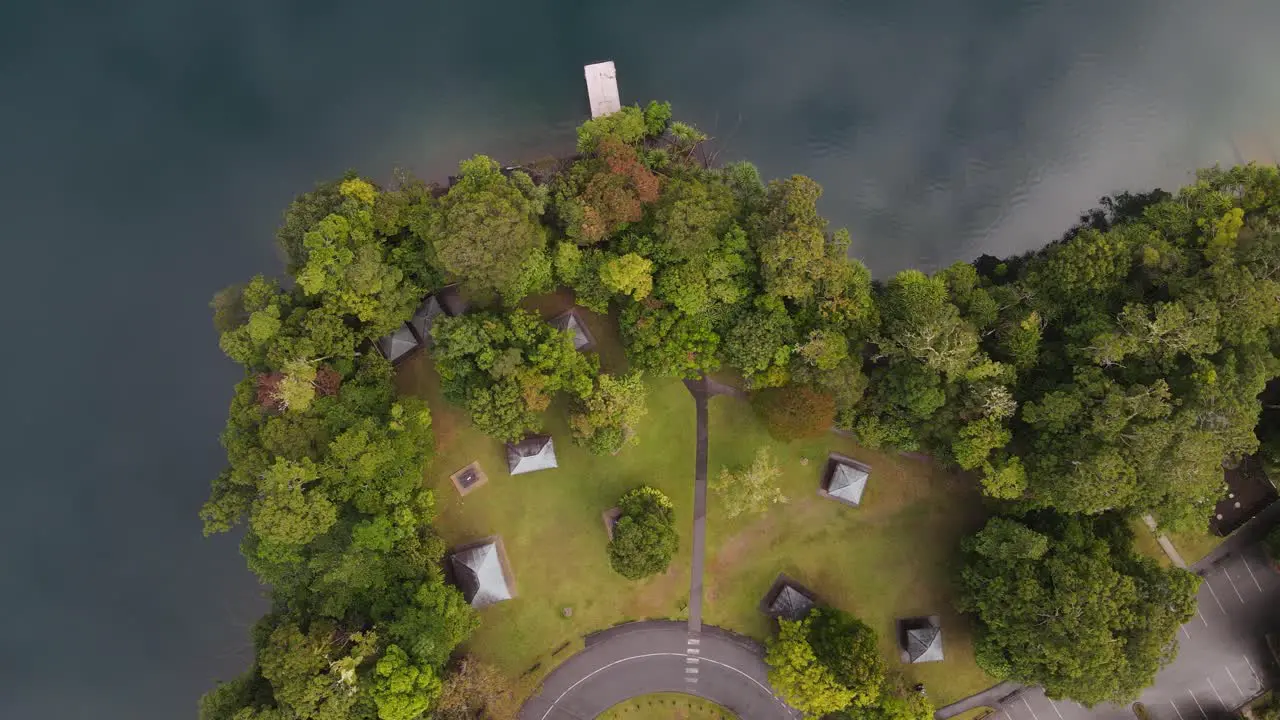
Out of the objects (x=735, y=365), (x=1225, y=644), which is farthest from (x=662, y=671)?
(x=1225, y=644)

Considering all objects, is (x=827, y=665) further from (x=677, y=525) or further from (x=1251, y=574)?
(x=1251, y=574)

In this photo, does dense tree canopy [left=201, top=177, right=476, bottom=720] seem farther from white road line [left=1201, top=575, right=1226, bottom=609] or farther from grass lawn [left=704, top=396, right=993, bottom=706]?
white road line [left=1201, top=575, right=1226, bottom=609]

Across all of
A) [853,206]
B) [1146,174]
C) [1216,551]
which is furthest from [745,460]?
[1146,174]

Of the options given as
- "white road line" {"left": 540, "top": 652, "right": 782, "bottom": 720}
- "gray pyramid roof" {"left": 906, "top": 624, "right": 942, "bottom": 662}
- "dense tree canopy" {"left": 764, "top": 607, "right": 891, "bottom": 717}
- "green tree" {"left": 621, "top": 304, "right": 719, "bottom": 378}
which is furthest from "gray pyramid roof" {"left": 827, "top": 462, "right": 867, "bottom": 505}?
"white road line" {"left": 540, "top": 652, "right": 782, "bottom": 720}

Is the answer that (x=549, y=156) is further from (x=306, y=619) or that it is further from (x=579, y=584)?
(x=306, y=619)

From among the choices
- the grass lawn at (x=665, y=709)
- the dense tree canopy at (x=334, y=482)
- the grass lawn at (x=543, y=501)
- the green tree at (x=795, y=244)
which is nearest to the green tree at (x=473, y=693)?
the dense tree canopy at (x=334, y=482)
